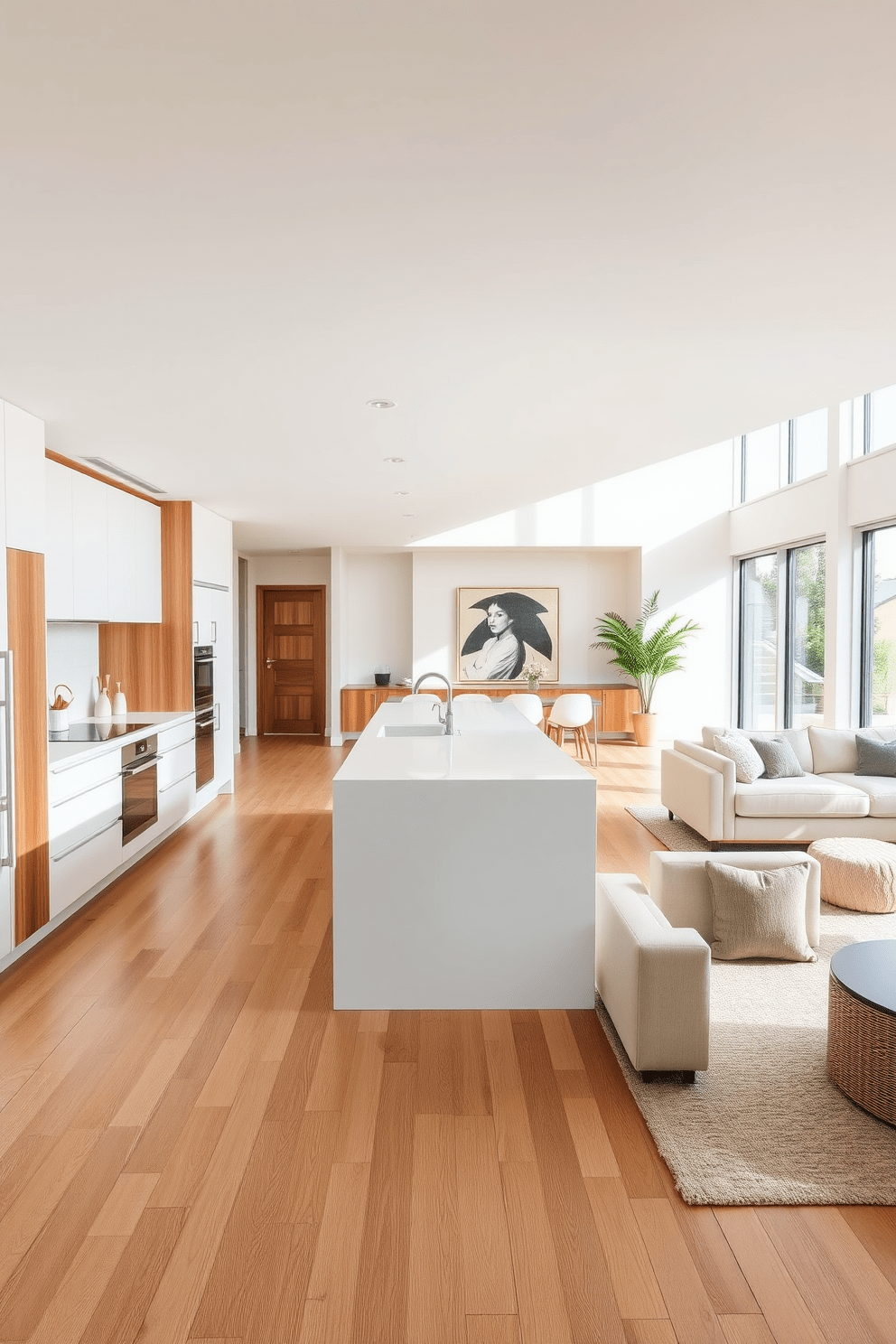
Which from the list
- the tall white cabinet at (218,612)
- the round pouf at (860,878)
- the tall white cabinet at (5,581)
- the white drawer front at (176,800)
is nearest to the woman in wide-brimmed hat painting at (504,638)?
the tall white cabinet at (218,612)

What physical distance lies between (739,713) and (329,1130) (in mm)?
8411

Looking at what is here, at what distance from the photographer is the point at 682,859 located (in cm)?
363

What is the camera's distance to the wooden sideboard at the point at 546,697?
33.3ft

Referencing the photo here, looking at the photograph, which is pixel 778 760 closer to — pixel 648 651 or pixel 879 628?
pixel 879 628

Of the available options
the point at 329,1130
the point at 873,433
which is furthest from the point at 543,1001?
the point at 873,433

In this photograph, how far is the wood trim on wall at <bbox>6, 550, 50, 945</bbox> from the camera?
3.56 metres

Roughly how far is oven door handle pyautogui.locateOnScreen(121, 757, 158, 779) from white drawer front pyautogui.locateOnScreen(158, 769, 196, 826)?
27 cm

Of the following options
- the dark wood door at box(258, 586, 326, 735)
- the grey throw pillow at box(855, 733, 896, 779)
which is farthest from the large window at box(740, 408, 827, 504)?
the dark wood door at box(258, 586, 326, 735)

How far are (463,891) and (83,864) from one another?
2138mm

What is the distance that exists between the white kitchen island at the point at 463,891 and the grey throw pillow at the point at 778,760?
2856mm

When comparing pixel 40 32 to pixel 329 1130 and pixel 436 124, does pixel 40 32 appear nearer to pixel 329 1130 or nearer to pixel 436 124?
pixel 436 124

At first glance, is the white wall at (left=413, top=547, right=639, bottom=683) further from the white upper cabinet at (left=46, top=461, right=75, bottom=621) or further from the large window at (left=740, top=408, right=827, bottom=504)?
the white upper cabinet at (left=46, top=461, right=75, bottom=621)

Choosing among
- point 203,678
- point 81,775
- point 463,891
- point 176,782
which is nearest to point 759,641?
point 203,678

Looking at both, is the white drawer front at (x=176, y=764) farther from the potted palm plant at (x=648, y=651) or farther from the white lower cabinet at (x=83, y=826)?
the potted palm plant at (x=648, y=651)
